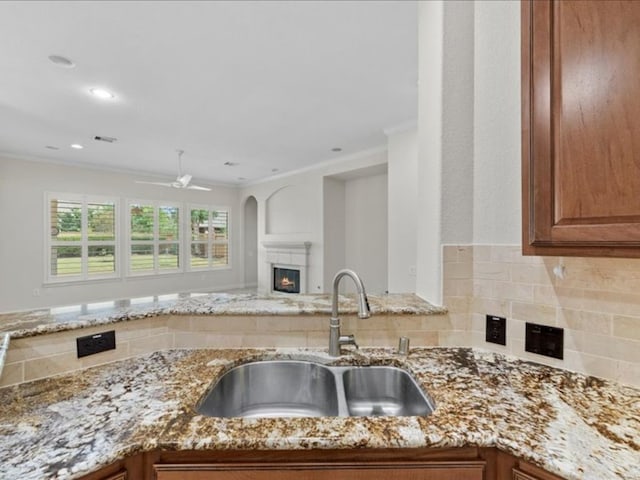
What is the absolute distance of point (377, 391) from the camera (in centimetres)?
121

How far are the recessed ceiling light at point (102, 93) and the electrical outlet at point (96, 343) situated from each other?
8.88 ft

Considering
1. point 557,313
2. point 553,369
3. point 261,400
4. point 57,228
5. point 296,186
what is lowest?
point 261,400

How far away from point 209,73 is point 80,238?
16.1ft

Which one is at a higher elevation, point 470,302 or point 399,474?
point 470,302

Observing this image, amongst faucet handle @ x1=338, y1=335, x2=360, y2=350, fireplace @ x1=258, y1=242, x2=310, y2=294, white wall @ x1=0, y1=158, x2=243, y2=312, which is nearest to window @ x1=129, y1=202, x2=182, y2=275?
white wall @ x1=0, y1=158, x2=243, y2=312

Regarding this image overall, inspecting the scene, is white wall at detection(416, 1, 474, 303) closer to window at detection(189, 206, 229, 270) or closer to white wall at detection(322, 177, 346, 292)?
white wall at detection(322, 177, 346, 292)

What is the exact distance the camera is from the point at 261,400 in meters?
1.23

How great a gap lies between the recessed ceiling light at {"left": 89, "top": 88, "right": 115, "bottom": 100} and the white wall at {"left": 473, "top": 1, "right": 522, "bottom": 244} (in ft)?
10.3

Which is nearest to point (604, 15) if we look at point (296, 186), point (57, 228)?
point (296, 186)

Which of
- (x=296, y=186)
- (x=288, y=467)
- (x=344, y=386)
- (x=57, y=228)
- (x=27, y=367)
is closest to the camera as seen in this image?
(x=288, y=467)

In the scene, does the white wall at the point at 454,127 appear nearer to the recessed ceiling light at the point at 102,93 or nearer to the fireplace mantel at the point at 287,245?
the recessed ceiling light at the point at 102,93

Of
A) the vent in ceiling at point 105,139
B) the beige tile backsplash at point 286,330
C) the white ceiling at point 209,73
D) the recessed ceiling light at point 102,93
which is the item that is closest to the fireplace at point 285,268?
the white ceiling at point 209,73

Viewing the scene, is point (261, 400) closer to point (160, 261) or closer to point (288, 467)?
point (288, 467)

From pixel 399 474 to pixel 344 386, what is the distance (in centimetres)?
45
